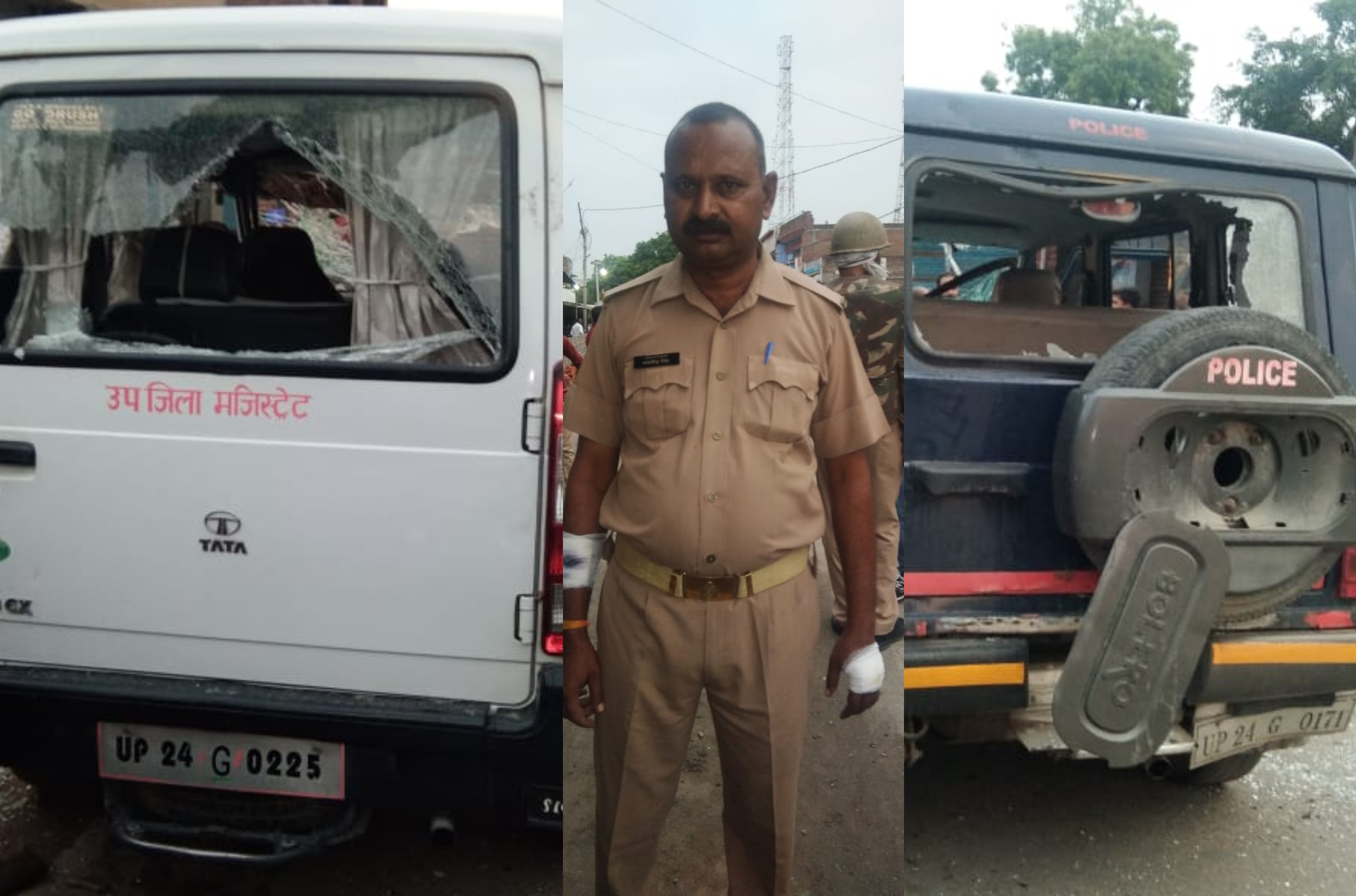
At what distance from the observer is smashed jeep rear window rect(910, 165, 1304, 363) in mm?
2738

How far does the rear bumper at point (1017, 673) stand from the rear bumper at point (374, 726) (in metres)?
0.92

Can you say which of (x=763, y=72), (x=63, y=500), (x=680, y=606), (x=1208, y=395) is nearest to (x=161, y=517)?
(x=63, y=500)

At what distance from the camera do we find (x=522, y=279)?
82.2 inches

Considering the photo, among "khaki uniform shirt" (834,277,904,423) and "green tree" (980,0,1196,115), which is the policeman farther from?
"green tree" (980,0,1196,115)

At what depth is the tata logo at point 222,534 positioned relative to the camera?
2195 mm

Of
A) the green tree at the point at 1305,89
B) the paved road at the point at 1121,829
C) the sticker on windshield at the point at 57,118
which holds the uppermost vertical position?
the green tree at the point at 1305,89

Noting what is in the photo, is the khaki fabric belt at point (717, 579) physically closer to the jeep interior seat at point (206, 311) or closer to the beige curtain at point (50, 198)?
the jeep interior seat at point (206, 311)

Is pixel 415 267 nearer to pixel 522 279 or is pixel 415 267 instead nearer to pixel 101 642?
pixel 522 279

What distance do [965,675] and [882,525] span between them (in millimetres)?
1547

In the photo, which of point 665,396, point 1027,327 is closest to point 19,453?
point 665,396

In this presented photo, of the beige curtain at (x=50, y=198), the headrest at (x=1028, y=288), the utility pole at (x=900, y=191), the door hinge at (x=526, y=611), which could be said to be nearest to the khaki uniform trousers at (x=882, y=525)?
the utility pole at (x=900, y=191)

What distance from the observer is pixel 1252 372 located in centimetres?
241

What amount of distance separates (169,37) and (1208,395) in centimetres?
248

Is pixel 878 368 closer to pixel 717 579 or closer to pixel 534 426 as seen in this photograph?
pixel 717 579
